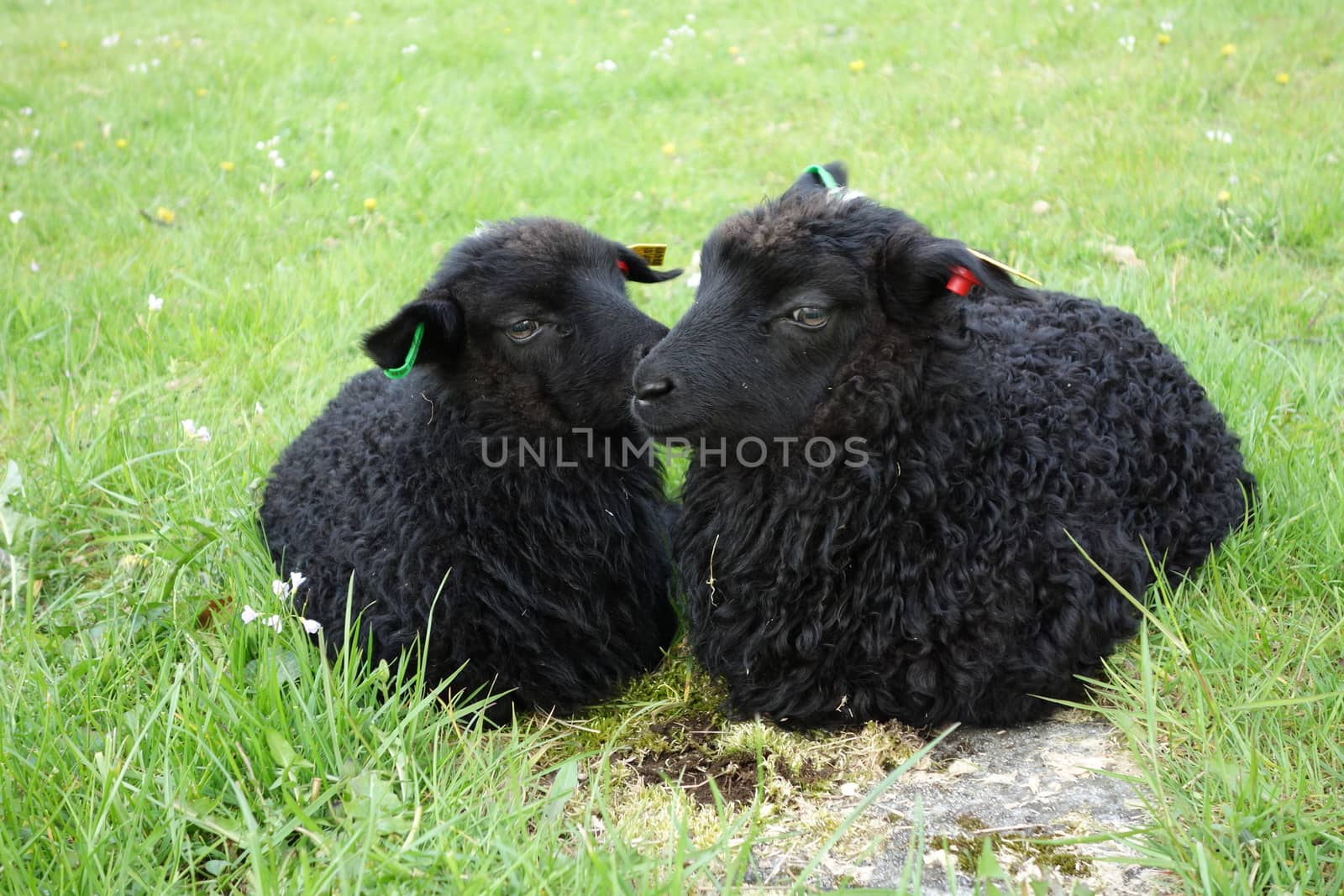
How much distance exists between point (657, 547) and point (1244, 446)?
7.15ft

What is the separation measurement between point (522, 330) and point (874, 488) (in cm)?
118

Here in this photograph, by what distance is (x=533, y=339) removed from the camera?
336 centimetres

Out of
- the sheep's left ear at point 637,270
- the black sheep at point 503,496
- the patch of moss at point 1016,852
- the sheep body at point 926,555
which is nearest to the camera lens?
the patch of moss at point 1016,852

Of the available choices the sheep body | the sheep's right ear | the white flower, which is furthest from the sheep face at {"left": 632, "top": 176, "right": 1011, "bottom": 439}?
the white flower

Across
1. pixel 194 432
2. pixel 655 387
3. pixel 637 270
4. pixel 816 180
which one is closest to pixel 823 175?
pixel 816 180

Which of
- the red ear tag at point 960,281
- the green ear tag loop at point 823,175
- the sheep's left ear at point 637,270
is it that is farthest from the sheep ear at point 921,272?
the sheep's left ear at point 637,270

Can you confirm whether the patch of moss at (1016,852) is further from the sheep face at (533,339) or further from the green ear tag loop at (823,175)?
the green ear tag loop at (823,175)

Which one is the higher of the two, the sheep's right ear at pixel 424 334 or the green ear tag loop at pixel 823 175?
the green ear tag loop at pixel 823 175

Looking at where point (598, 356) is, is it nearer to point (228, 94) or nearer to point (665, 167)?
point (665, 167)

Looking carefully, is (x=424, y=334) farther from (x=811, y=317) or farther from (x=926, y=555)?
(x=926, y=555)

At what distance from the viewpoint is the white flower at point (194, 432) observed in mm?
4020

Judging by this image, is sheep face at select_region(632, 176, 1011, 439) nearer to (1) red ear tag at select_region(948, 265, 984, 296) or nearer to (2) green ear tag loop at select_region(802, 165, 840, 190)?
(1) red ear tag at select_region(948, 265, 984, 296)

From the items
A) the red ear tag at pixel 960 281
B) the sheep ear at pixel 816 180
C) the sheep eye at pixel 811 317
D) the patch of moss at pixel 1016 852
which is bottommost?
the patch of moss at pixel 1016 852

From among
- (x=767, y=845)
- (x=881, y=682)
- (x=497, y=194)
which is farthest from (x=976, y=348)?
(x=497, y=194)
